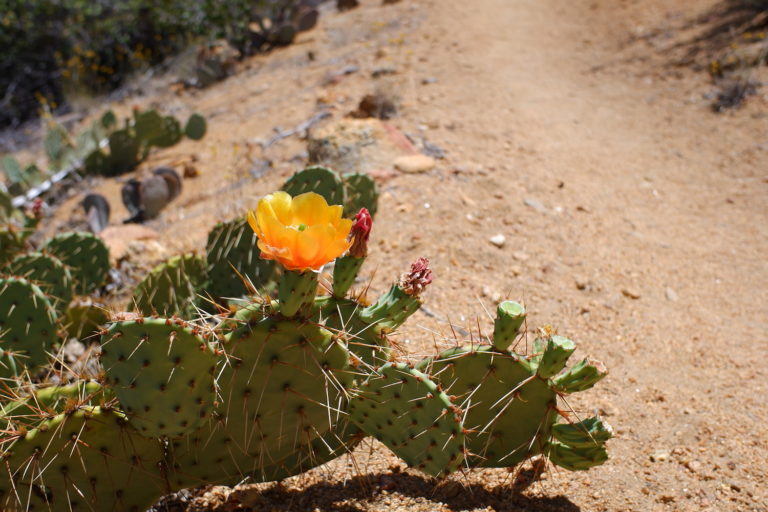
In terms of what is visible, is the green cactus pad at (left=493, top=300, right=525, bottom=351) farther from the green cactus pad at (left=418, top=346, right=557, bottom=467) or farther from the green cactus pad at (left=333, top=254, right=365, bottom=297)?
the green cactus pad at (left=333, top=254, right=365, bottom=297)

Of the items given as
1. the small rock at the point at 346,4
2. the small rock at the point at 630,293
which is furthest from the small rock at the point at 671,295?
the small rock at the point at 346,4

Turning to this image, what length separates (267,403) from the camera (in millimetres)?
1875

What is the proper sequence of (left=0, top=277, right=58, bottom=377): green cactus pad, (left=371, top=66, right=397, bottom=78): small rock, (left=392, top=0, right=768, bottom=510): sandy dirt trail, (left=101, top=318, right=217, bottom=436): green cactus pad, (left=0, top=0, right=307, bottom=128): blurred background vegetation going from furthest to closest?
(left=0, top=0, right=307, bottom=128): blurred background vegetation < (left=371, top=66, right=397, bottom=78): small rock < (left=0, top=277, right=58, bottom=377): green cactus pad < (left=392, top=0, right=768, bottom=510): sandy dirt trail < (left=101, top=318, right=217, bottom=436): green cactus pad

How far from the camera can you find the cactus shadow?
2102mm

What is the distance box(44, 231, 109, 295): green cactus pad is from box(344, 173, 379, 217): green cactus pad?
1.47 metres

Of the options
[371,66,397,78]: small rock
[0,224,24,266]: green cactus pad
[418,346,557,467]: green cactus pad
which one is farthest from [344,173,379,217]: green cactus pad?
[371,66,397,78]: small rock

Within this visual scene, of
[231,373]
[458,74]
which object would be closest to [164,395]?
[231,373]

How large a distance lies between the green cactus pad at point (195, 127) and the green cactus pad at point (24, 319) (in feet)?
14.3

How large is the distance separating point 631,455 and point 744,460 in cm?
40

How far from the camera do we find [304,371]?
1836mm

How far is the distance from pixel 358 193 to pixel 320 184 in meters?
0.28

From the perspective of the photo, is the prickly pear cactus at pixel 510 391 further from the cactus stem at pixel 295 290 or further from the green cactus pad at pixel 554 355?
the cactus stem at pixel 295 290

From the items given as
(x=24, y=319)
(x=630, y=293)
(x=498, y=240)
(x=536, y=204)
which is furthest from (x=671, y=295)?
(x=24, y=319)

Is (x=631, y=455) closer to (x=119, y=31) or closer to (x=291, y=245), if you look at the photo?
(x=291, y=245)
